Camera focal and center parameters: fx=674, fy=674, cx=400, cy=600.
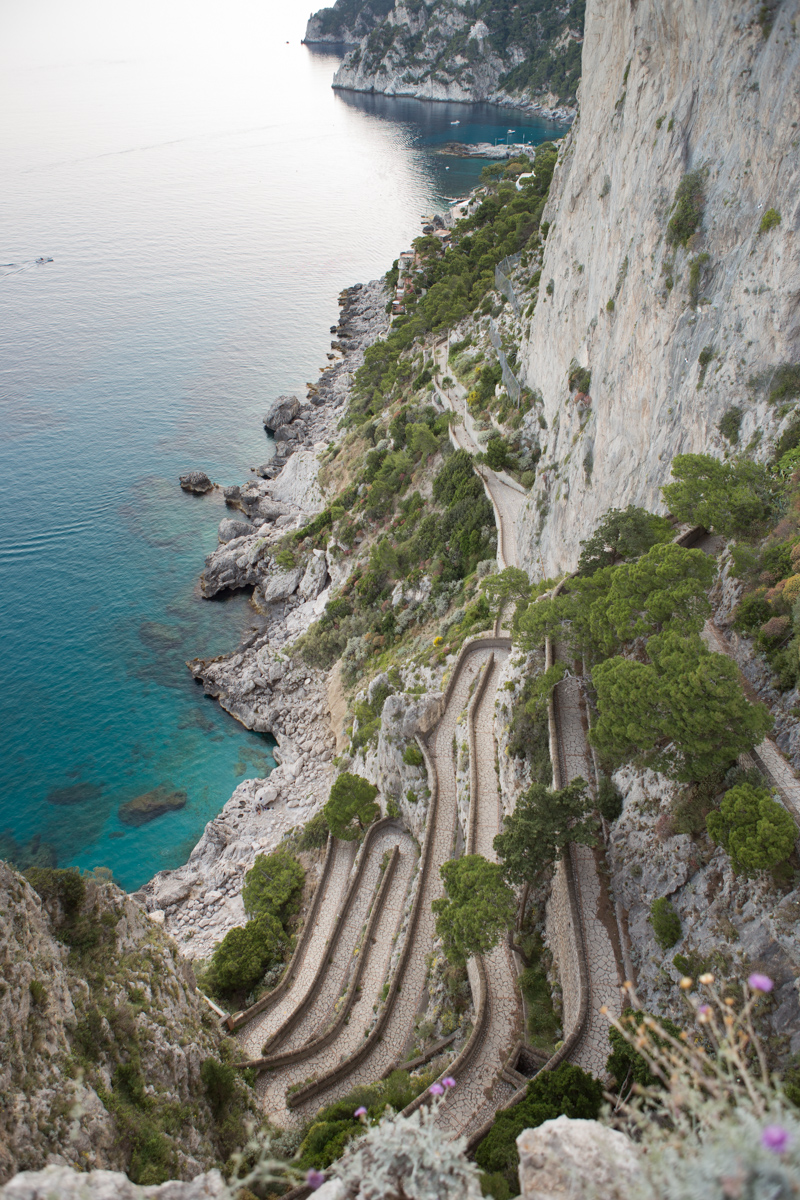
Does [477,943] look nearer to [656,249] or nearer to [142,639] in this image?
[656,249]

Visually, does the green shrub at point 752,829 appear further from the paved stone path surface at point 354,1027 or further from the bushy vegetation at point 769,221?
the bushy vegetation at point 769,221

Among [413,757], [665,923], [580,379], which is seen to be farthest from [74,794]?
[580,379]

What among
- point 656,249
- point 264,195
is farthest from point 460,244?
point 264,195

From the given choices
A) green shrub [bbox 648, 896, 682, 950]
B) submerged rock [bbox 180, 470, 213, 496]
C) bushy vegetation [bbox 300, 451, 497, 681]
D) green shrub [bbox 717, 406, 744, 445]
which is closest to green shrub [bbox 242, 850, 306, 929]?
bushy vegetation [bbox 300, 451, 497, 681]

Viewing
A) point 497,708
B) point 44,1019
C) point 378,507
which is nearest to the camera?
point 44,1019

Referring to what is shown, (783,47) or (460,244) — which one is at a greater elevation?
(460,244)

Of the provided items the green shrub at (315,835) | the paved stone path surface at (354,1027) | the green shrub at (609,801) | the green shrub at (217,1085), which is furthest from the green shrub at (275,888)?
the green shrub at (609,801)

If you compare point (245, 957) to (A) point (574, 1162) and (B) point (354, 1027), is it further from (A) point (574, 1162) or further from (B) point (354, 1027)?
(A) point (574, 1162)
